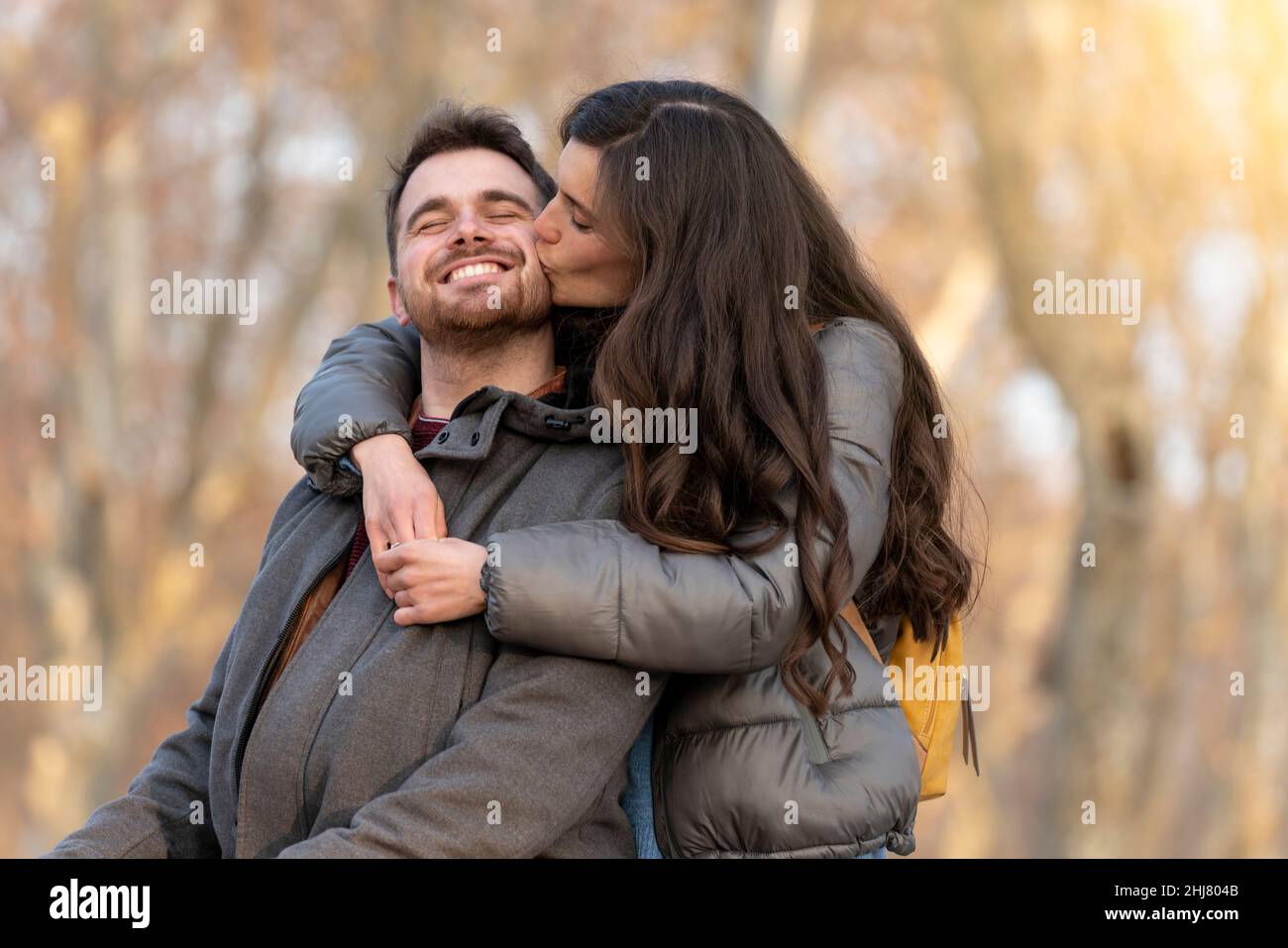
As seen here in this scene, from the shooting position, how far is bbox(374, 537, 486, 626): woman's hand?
108 inches

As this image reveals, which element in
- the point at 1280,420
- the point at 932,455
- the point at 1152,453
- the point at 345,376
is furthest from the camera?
the point at 1280,420

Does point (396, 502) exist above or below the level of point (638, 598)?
above

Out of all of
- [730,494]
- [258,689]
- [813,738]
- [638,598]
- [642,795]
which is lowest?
[642,795]

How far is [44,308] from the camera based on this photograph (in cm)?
1450

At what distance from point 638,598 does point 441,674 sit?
409mm

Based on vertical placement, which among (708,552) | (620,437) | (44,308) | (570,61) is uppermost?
(570,61)

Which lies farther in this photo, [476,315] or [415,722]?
[476,315]

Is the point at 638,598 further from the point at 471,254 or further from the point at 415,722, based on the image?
the point at 471,254

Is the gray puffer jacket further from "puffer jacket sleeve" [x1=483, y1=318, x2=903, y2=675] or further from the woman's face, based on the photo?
the woman's face

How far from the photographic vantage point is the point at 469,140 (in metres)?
3.54

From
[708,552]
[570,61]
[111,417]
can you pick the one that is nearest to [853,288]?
[708,552]

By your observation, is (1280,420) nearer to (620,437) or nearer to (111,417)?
(111,417)

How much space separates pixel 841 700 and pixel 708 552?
0.40m

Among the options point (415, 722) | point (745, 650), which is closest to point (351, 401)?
point (415, 722)
